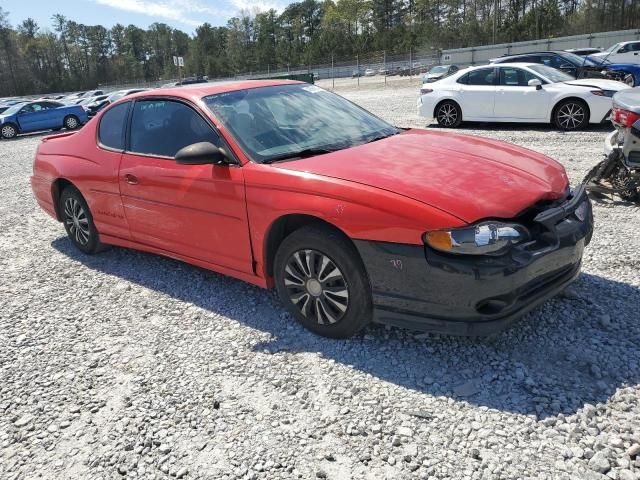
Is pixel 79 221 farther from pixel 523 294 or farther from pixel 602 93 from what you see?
pixel 602 93

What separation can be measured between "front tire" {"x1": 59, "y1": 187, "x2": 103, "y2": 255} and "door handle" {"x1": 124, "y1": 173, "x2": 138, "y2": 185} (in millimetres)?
948

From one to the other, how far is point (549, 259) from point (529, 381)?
2.20ft

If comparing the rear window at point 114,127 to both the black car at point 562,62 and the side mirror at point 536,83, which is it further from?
the black car at point 562,62

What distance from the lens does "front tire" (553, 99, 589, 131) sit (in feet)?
33.1

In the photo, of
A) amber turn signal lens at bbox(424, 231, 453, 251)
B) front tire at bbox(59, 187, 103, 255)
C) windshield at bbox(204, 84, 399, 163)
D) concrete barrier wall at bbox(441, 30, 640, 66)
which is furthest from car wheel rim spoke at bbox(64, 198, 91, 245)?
concrete barrier wall at bbox(441, 30, 640, 66)

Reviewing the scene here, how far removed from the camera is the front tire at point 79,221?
16.5 feet

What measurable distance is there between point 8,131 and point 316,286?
21863 mm

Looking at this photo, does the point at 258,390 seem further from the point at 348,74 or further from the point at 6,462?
the point at 348,74

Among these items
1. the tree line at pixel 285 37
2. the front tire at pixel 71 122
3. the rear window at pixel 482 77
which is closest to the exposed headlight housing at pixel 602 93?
the rear window at pixel 482 77

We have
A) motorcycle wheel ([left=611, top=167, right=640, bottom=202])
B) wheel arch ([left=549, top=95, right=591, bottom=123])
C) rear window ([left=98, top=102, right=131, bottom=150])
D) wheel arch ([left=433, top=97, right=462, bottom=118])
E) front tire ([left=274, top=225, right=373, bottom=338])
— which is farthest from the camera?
wheel arch ([left=433, top=97, right=462, bottom=118])

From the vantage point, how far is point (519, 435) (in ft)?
7.85

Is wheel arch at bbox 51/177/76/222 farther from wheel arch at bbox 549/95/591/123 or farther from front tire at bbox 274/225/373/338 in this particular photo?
wheel arch at bbox 549/95/591/123

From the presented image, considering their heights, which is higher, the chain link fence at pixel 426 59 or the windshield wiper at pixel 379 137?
the chain link fence at pixel 426 59

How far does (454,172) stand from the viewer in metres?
3.09
